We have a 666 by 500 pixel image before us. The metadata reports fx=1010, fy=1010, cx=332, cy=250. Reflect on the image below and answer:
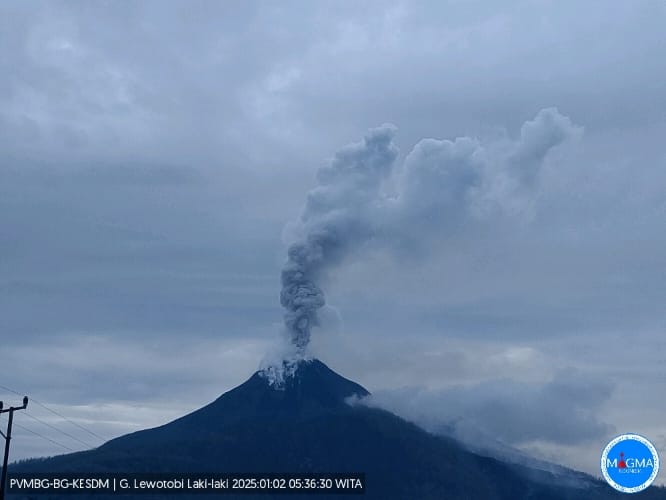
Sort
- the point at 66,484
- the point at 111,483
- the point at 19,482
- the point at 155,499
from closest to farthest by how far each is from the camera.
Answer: the point at 19,482 → the point at 66,484 → the point at 111,483 → the point at 155,499

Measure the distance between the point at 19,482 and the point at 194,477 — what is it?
3532 centimetres

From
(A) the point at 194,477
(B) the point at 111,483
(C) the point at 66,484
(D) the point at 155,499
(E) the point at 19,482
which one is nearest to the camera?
(E) the point at 19,482

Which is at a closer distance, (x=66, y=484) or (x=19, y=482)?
(x=19, y=482)

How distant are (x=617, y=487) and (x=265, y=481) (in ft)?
352

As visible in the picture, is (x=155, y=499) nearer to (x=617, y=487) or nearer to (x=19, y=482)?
(x=19, y=482)

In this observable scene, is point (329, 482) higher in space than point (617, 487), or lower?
higher

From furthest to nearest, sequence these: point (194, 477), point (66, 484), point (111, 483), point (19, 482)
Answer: point (111, 483), point (194, 477), point (66, 484), point (19, 482)

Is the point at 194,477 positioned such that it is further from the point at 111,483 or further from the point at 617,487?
the point at 617,487

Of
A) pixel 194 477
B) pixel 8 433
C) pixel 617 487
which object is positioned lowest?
pixel 617 487

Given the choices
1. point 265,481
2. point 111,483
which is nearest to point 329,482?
point 265,481

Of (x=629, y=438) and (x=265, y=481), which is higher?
(x=265, y=481)

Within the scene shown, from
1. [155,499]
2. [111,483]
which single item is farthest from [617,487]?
[155,499]

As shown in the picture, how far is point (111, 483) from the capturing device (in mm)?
167750

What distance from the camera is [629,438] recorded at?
144 feet
